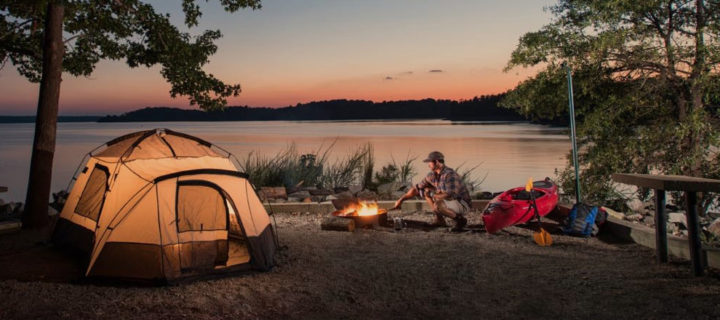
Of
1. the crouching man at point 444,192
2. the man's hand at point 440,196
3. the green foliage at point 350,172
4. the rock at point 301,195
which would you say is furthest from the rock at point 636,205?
the rock at point 301,195

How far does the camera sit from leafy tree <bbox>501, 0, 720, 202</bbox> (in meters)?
10.1

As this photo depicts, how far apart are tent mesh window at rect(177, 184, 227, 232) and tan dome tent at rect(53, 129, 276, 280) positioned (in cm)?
1

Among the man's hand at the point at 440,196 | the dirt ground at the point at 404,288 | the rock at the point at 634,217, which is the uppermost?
the man's hand at the point at 440,196

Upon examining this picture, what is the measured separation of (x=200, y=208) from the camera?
6961 mm

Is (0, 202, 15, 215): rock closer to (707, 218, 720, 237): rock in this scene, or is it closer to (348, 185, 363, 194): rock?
(348, 185, 363, 194): rock

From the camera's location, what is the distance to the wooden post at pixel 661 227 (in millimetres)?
6551

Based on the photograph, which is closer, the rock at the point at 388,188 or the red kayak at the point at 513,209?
the red kayak at the point at 513,209

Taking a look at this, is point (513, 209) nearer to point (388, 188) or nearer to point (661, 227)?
point (661, 227)

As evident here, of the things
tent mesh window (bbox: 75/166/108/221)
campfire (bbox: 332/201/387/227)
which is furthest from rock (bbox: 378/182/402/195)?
tent mesh window (bbox: 75/166/108/221)

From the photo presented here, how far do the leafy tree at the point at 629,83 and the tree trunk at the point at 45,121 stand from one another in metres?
8.29

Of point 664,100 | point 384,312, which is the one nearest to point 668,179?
point 384,312

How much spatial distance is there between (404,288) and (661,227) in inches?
125

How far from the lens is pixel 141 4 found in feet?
34.3

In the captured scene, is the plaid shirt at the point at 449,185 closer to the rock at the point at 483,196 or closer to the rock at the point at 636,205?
the rock at the point at 483,196
